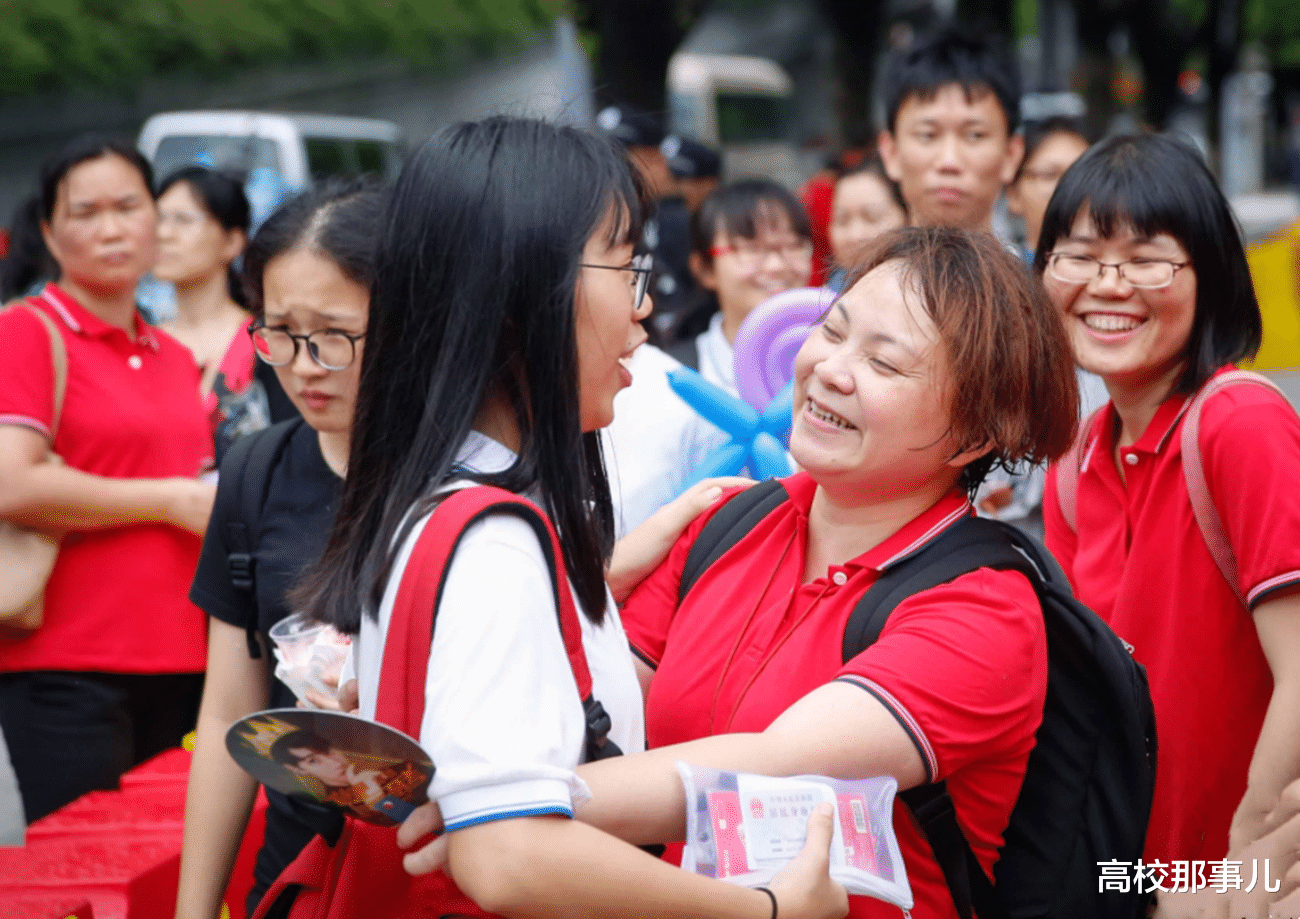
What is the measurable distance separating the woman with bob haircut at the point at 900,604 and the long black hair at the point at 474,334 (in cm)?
37

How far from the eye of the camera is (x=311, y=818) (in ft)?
5.73

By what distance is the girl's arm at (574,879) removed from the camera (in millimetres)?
1410

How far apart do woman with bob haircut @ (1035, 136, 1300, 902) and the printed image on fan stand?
56.0 inches

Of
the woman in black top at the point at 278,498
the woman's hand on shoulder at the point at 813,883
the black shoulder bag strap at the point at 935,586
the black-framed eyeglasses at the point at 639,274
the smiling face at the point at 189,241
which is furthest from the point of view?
the smiling face at the point at 189,241

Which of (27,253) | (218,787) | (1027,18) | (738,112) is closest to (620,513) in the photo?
(218,787)

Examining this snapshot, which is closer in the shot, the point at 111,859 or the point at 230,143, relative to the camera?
the point at 111,859

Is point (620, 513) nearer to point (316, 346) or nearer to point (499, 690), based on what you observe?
point (316, 346)

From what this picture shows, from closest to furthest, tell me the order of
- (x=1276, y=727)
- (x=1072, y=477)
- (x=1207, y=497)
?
(x=1276, y=727)
(x=1207, y=497)
(x=1072, y=477)

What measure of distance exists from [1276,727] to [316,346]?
1904 millimetres

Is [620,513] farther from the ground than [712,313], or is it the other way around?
[712,313]

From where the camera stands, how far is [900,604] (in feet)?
6.18

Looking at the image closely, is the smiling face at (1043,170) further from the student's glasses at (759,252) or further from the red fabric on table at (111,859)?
the red fabric on table at (111,859)

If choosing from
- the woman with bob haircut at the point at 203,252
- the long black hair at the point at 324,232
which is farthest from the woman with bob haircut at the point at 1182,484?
the woman with bob haircut at the point at 203,252

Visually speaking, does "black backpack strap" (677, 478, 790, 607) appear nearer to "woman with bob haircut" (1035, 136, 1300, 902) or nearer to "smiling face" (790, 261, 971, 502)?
"smiling face" (790, 261, 971, 502)
